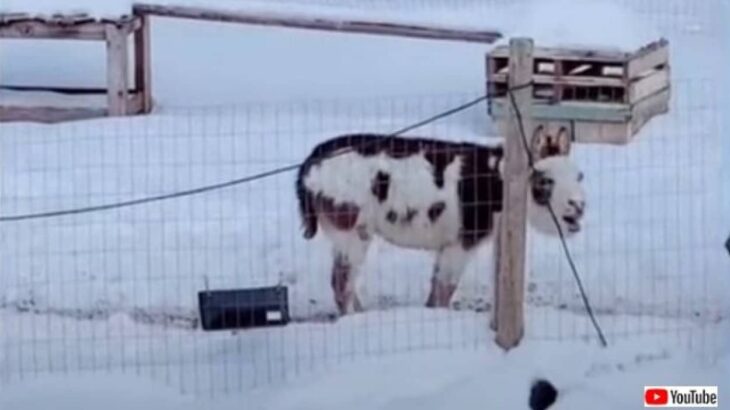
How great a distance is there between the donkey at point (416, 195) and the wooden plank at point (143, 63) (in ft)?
1.75

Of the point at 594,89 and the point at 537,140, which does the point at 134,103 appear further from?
the point at 594,89

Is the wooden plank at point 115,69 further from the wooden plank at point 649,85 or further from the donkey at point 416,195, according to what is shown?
the wooden plank at point 649,85

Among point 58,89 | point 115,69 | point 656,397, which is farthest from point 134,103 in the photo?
point 656,397

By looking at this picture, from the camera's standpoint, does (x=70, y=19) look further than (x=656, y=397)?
No

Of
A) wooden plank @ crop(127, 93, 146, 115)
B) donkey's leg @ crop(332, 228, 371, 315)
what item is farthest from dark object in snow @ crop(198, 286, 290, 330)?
wooden plank @ crop(127, 93, 146, 115)

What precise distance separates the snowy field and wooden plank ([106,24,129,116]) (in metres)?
0.06

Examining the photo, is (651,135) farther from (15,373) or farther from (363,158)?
(15,373)

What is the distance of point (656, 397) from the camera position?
52.3ft

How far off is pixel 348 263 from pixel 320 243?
0.35ft

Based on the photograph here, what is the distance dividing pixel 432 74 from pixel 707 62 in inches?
34.2

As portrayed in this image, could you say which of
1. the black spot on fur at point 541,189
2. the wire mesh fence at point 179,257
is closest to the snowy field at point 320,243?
the wire mesh fence at point 179,257

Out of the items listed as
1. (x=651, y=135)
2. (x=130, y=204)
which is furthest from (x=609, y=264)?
Result: (x=130, y=204)

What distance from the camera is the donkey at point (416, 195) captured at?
1588cm

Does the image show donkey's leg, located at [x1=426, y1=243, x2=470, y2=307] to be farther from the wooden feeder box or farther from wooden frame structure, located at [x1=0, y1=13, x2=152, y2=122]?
wooden frame structure, located at [x1=0, y1=13, x2=152, y2=122]
